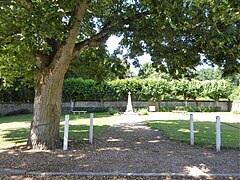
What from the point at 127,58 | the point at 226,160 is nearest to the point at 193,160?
the point at 226,160

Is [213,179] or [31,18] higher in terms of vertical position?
[31,18]

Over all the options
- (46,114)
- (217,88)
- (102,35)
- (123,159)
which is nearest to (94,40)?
(102,35)

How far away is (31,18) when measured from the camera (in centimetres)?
585

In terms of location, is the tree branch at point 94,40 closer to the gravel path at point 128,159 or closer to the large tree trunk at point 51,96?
the large tree trunk at point 51,96

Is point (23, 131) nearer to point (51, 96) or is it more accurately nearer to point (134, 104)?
point (51, 96)

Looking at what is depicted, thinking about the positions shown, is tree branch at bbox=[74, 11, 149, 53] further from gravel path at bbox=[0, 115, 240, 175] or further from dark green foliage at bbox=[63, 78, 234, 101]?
dark green foliage at bbox=[63, 78, 234, 101]

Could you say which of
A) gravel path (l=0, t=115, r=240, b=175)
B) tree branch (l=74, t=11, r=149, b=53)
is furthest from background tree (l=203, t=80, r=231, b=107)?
tree branch (l=74, t=11, r=149, b=53)

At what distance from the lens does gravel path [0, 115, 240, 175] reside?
5004mm

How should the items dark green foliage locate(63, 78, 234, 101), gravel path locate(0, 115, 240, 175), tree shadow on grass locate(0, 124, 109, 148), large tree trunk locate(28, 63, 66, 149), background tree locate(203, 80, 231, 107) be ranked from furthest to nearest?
background tree locate(203, 80, 231, 107), dark green foliage locate(63, 78, 234, 101), tree shadow on grass locate(0, 124, 109, 148), large tree trunk locate(28, 63, 66, 149), gravel path locate(0, 115, 240, 175)

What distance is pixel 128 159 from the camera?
19.0 feet

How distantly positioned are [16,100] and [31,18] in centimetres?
2293

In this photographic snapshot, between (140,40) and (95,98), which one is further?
(95,98)

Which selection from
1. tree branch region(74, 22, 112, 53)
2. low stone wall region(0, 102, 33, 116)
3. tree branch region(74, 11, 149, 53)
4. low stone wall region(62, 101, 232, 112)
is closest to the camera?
tree branch region(74, 11, 149, 53)

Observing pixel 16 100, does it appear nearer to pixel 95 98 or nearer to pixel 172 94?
pixel 95 98
